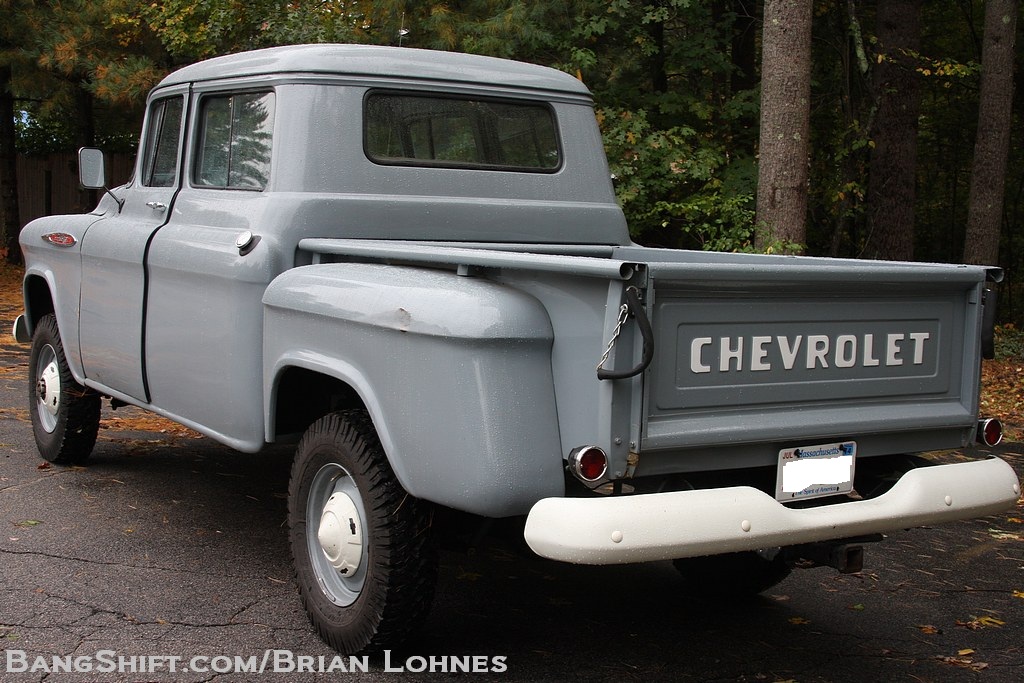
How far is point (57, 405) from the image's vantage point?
5.96 meters

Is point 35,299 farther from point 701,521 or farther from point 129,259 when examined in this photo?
point 701,521

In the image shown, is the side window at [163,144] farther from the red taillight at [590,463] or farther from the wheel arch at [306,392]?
the red taillight at [590,463]

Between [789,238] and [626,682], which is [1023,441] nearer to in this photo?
[789,238]

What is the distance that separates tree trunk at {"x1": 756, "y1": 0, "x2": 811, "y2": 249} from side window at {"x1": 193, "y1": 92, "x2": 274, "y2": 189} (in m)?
5.17

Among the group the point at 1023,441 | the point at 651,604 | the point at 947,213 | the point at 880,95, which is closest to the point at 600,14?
the point at 880,95

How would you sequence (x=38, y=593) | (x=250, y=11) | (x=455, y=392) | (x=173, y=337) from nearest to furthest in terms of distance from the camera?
1. (x=455, y=392)
2. (x=38, y=593)
3. (x=173, y=337)
4. (x=250, y=11)

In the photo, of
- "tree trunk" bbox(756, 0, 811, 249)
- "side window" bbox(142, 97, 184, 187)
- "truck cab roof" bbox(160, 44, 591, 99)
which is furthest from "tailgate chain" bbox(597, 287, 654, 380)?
"tree trunk" bbox(756, 0, 811, 249)

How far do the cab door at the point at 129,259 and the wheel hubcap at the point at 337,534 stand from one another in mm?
1467

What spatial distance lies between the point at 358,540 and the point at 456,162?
6.26ft

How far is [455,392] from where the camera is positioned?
308cm

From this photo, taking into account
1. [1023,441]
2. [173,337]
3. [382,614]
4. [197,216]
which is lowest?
[1023,441]

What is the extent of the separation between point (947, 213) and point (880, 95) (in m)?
8.75

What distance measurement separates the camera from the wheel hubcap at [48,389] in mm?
5961

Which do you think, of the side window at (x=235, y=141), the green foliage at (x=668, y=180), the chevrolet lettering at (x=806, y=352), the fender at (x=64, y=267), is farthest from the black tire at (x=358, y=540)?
the green foliage at (x=668, y=180)
